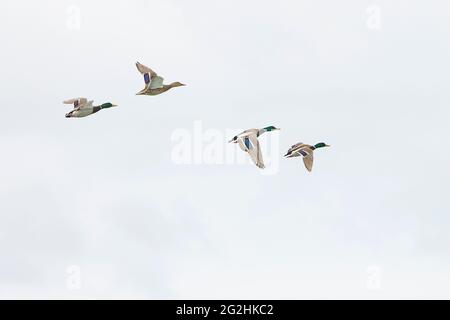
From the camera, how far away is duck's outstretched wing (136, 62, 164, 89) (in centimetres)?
11156

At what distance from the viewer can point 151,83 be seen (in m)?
112

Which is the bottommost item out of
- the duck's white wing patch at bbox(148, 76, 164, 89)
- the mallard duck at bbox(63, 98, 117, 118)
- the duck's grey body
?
the mallard duck at bbox(63, 98, 117, 118)

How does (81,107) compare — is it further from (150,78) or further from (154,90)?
(150,78)

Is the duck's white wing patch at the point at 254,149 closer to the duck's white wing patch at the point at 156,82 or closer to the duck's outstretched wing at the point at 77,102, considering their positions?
the duck's white wing patch at the point at 156,82

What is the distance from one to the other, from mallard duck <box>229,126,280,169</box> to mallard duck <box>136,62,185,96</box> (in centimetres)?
591

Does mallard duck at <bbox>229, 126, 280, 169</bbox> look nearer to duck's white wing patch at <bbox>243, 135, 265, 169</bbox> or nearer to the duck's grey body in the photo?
duck's white wing patch at <bbox>243, 135, 265, 169</bbox>

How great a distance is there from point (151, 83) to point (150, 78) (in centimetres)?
42

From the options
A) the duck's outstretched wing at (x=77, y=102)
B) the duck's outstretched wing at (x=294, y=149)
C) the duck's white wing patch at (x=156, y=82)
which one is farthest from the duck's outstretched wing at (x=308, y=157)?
the duck's outstretched wing at (x=77, y=102)

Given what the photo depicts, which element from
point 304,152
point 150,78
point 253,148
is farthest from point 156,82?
point 304,152

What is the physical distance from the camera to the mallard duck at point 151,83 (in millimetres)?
111625

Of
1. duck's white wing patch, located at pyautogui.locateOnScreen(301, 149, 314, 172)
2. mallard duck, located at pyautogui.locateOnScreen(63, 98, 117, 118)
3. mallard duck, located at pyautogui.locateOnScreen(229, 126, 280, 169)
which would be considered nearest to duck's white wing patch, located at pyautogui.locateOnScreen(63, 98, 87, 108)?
mallard duck, located at pyautogui.locateOnScreen(63, 98, 117, 118)
